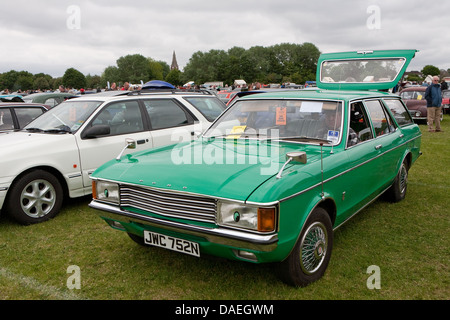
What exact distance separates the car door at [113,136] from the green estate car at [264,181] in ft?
5.10

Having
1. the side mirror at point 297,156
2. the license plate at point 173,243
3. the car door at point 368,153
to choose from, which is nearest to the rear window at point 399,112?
the car door at point 368,153

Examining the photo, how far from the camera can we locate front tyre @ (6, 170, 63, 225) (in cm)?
462

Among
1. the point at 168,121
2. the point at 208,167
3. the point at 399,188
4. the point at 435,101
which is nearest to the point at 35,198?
the point at 168,121

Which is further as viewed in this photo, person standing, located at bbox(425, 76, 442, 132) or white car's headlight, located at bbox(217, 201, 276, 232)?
person standing, located at bbox(425, 76, 442, 132)

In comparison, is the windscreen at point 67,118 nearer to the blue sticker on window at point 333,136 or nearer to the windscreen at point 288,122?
the windscreen at point 288,122

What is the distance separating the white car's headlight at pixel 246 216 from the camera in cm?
263

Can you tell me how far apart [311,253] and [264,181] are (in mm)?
923

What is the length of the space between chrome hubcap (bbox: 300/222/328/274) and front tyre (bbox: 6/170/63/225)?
3.55 metres

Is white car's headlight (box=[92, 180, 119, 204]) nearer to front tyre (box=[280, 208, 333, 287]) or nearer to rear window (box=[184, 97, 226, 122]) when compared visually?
front tyre (box=[280, 208, 333, 287])

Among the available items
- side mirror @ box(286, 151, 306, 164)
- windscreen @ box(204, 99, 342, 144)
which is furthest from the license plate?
windscreen @ box(204, 99, 342, 144)

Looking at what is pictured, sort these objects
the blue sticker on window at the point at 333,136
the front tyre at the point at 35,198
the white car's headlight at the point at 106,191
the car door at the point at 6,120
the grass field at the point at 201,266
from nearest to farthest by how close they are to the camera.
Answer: the grass field at the point at 201,266
the white car's headlight at the point at 106,191
the blue sticker on window at the point at 333,136
the front tyre at the point at 35,198
the car door at the point at 6,120

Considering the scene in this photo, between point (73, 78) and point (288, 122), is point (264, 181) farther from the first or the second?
point (73, 78)
